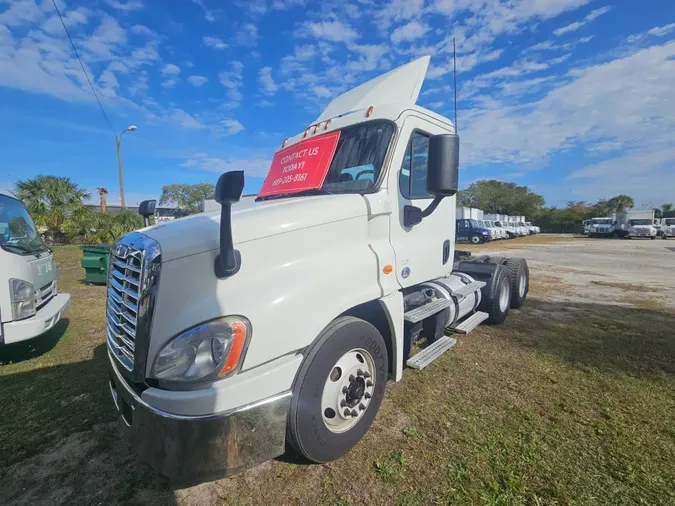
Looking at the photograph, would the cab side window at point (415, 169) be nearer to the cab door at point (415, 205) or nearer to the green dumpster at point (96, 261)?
the cab door at point (415, 205)

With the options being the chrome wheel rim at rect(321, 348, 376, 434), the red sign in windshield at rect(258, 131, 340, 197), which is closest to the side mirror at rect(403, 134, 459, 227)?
the red sign in windshield at rect(258, 131, 340, 197)

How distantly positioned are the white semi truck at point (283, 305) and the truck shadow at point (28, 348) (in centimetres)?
329

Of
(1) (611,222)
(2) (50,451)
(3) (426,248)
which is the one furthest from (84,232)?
(1) (611,222)

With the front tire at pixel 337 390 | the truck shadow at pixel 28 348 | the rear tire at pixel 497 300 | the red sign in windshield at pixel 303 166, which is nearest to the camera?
the front tire at pixel 337 390

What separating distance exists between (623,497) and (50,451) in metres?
4.12

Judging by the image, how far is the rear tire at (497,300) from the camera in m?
5.53

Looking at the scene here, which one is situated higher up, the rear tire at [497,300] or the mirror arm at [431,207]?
the mirror arm at [431,207]

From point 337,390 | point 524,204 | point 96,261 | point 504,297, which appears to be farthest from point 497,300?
point 524,204

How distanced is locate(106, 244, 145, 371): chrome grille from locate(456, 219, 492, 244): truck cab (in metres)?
30.7

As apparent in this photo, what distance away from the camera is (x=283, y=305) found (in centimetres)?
212

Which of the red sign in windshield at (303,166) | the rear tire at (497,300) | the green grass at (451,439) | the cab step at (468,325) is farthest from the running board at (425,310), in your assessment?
the rear tire at (497,300)

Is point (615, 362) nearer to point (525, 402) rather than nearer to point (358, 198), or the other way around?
point (525, 402)

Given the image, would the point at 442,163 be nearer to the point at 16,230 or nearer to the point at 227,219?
the point at 227,219

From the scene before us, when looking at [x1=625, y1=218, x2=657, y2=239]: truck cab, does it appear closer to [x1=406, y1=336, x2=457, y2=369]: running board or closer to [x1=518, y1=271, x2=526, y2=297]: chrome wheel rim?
[x1=518, y1=271, x2=526, y2=297]: chrome wheel rim
